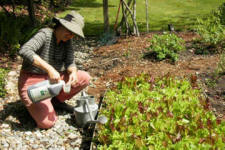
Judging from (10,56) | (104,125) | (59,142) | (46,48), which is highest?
(46,48)

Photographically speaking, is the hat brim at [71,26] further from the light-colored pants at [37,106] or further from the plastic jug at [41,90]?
the light-colored pants at [37,106]

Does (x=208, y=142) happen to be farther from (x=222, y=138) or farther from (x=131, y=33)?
(x=131, y=33)

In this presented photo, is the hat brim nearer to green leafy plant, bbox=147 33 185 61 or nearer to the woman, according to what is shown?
the woman

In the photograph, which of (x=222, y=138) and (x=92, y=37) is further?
(x=92, y=37)

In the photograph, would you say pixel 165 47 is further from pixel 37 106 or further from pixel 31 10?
pixel 31 10

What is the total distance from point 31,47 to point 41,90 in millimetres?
558

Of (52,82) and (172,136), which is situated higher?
(52,82)

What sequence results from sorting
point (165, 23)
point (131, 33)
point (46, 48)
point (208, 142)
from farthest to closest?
point (165, 23) → point (131, 33) → point (46, 48) → point (208, 142)

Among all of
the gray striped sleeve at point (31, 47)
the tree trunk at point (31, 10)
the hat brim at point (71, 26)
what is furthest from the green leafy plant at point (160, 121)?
the tree trunk at point (31, 10)

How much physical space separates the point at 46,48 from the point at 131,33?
4639 millimetres

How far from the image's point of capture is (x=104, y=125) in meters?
3.49

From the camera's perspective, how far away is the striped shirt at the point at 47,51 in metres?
3.39

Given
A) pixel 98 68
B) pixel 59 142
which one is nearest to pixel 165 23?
pixel 98 68

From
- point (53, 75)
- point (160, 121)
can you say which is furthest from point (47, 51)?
point (160, 121)
